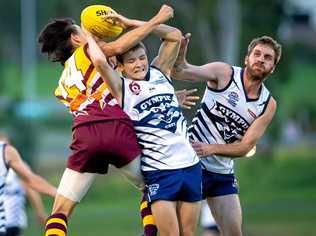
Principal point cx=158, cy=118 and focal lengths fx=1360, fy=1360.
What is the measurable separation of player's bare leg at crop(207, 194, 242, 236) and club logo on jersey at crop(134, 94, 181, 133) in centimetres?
155

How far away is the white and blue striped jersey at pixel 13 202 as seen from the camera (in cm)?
1647

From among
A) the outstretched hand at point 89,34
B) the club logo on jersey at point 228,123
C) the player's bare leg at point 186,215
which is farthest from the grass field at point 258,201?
the outstretched hand at point 89,34

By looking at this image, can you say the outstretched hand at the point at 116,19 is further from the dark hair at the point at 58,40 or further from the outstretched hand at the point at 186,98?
the outstretched hand at the point at 186,98

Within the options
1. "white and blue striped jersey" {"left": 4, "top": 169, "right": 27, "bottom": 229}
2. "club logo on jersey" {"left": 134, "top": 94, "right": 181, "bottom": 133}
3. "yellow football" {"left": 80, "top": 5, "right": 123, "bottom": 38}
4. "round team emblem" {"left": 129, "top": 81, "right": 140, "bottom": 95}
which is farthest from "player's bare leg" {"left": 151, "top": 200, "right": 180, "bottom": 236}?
"white and blue striped jersey" {"left": 4, "top": 169, "right": 27, "bottom": 229}

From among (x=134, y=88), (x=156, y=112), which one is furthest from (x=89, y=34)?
(x=156, y=112)

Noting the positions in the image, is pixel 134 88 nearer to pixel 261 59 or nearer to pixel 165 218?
pixel 165 218

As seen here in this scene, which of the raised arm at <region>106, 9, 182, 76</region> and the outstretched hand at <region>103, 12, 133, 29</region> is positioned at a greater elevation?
the outstretched hand at <region>103, 12, 133, 29</region>

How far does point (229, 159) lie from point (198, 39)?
28077mm

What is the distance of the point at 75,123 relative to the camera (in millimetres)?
11695

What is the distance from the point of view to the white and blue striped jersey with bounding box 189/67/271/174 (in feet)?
40.8

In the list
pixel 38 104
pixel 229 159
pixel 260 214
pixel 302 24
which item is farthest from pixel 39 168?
pixel 229 159

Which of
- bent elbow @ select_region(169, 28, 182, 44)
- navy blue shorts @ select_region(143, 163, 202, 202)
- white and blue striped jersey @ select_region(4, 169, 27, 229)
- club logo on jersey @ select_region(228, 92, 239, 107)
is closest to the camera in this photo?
navy blue shorts @ select_region(143, 163, 202, 202)

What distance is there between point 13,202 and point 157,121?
18.5 feet

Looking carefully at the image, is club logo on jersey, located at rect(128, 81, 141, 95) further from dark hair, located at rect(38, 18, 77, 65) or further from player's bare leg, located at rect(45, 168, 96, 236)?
player's bare leg, located at rect(45, 168, 96, 236)
